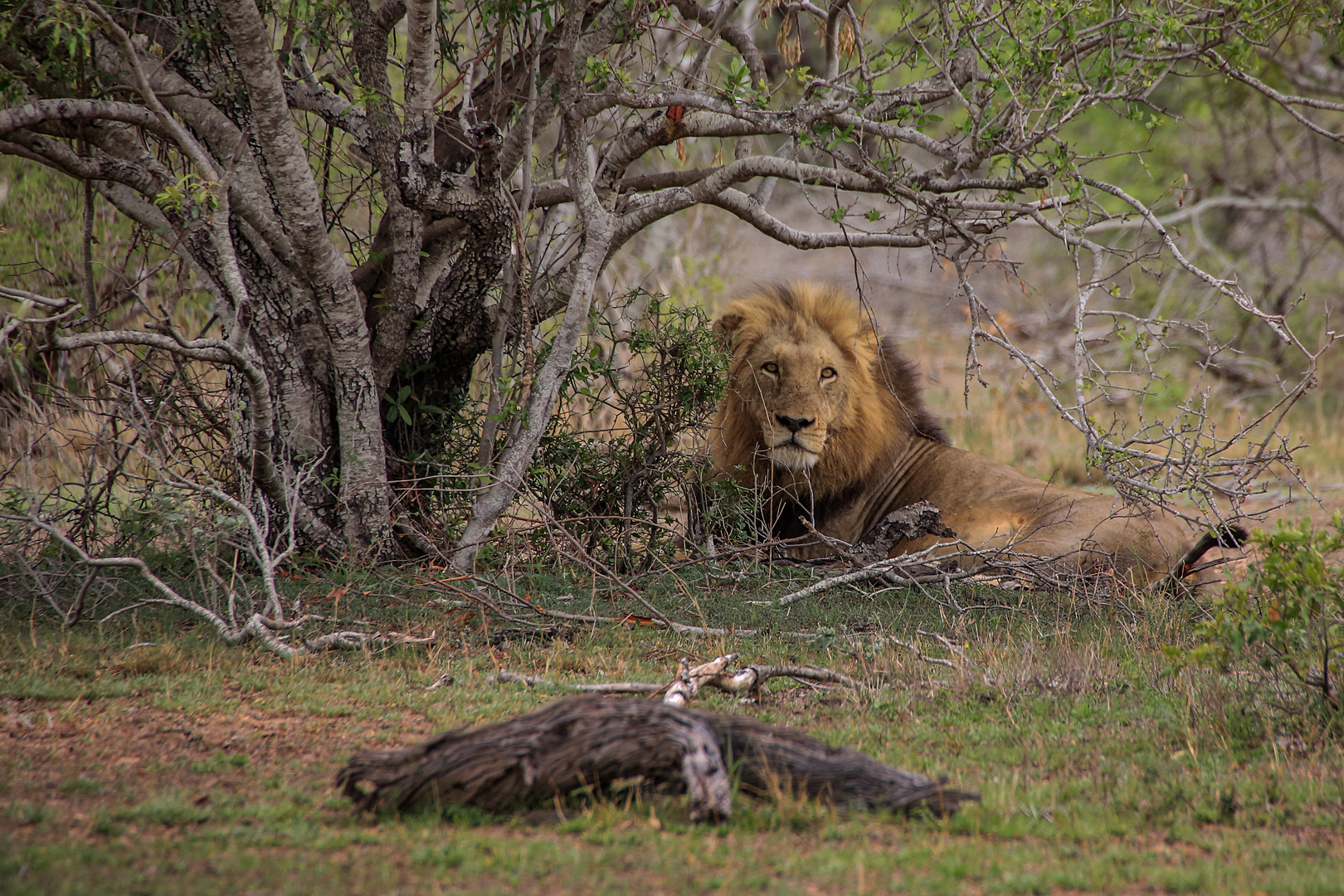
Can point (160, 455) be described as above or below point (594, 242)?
below

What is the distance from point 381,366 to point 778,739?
12.0ft

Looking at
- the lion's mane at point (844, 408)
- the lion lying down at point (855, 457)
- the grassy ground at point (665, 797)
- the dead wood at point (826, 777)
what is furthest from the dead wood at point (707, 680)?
the lion's mane at point (844, 408)

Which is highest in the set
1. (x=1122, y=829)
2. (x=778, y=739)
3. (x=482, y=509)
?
(x=482, y=509)

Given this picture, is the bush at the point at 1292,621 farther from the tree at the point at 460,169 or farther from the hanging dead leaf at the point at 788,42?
the hanging dead leaf at the point at 788,42

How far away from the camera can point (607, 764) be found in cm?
316

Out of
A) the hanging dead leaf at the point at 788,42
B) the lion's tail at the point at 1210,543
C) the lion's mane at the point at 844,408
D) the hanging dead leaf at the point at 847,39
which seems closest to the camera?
the lion's tail at the point at 1210,543

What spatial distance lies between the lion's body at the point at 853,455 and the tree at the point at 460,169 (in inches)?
28.9

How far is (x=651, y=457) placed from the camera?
6750 millimetres

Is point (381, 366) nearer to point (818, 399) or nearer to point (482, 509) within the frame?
point (482, 509)

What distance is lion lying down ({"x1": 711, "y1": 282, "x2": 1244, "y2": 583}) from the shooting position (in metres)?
6.57

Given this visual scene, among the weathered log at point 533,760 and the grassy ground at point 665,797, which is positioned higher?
the weathered log at point 533,760

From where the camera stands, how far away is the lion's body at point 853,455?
6.61m

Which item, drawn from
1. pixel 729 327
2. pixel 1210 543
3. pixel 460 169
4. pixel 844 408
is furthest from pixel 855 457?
pixel 460 169

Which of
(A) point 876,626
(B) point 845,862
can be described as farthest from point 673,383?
(B) point 845,862
